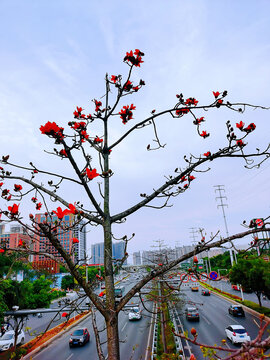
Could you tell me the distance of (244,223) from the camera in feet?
6.68

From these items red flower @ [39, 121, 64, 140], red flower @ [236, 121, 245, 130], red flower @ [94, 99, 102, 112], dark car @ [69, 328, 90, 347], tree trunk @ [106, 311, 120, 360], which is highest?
red flower @ [94, 99, 102, 112]

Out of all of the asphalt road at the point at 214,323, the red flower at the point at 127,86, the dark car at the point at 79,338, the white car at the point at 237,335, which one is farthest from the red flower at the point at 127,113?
the dark car at the point at 79,338

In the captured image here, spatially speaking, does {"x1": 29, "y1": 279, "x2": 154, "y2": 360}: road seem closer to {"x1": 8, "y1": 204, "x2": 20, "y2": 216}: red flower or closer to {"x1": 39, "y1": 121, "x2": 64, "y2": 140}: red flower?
{"x1": 8, "y1": 204, "x2": 20, "y2": 216}: red flower

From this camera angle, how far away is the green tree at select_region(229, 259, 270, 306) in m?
16.5

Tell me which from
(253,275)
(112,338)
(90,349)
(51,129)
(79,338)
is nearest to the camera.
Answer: (51,129)

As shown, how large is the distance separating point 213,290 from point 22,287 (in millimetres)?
31508

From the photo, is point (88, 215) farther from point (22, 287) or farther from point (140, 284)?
point (22, 287)

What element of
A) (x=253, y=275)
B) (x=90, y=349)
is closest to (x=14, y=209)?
(x=90, y=349)

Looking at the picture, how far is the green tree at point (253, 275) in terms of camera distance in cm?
1653

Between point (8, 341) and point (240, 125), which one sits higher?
point (240, 125)

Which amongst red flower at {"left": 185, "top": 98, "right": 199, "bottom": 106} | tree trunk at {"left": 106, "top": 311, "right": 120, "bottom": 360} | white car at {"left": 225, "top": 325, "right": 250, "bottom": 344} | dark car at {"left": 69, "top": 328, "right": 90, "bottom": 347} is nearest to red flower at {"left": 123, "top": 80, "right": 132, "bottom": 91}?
red flower at {"left": 185, "top": 98, "right": 199, "bottom": 106}

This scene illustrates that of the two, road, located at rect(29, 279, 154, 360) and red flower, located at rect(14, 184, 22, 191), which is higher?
red flower, located at rect(14, 184, 22, 191)

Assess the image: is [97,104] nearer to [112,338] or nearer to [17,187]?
[17,187]

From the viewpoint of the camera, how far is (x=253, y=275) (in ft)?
56.1
